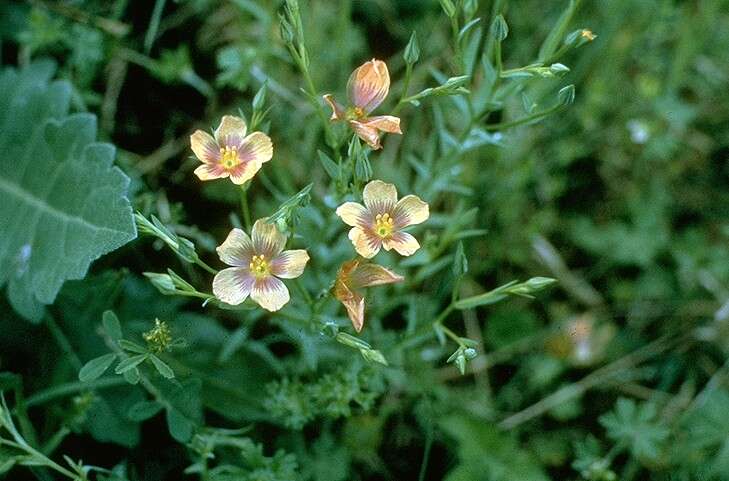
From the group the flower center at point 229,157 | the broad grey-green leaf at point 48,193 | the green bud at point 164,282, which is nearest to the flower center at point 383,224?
the flower center at point 229,157

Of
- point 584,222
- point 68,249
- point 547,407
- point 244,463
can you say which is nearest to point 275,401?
point 244,463

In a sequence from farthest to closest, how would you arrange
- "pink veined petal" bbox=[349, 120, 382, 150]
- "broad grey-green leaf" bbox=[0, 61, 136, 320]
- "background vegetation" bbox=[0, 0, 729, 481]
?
1. "background vegetation" bbox=[0, 0, 729, 481]
2. "broad grey-green leaf" bbox=[0, 61, 136, 320]
3. "pink veined petal" bbox=[349, 120, 382, 150]

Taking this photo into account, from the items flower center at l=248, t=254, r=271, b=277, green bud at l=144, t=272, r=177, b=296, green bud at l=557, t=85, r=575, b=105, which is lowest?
flower center at l=248, t=254, r=271, b=277

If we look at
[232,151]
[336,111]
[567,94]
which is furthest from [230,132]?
[567,94]

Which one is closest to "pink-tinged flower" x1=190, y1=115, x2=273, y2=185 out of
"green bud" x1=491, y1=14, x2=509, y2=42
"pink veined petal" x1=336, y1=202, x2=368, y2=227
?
"pink veined petal" x1=336, y1=202, x2=368, y2=227

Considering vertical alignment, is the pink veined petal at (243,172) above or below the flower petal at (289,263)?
above

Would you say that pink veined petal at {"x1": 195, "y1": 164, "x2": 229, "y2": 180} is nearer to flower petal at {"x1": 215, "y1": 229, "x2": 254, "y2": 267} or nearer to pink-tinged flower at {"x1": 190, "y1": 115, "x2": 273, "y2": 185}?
pink-tinged flower at {"x1": 190, "y1": 115, "x2": 273, "y2": 185}

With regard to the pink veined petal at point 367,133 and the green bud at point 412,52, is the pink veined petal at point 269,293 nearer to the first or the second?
the pink veined petal at point 367,133
